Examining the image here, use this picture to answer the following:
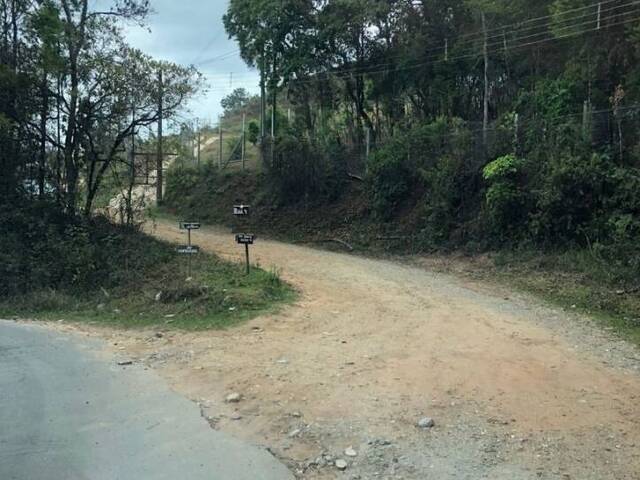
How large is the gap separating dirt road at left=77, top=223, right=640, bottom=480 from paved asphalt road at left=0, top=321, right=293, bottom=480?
0.34 m

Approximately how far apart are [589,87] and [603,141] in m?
3.42

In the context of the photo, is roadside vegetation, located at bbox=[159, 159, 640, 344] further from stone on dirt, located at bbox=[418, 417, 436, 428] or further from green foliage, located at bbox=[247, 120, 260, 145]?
stone on dirt, located at bbox=[418, 417, 436, 428]

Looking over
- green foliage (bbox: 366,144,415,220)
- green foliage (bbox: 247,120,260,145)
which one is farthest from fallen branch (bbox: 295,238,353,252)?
green foliage (bbox: 247,120,260,145)

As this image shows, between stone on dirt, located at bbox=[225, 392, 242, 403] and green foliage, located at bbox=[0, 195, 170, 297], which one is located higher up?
green foliage, located at bbox=[0, 195, 170, 297]

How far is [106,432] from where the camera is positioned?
19.4 feet

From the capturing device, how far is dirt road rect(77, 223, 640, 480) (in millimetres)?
5344

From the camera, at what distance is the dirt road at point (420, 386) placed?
5344 millimetres

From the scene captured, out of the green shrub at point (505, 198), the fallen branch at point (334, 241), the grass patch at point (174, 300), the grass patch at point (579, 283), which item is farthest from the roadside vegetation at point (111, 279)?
the green shrub at point (505, 198)

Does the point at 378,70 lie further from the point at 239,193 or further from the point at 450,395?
the point at 450,395

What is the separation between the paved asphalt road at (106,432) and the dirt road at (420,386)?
338 millimetres

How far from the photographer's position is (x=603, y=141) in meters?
15.7

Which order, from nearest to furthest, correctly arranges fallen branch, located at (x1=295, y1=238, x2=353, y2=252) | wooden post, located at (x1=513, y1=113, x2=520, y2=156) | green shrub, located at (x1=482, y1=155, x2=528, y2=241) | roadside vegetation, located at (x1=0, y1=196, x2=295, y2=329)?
roadside vegetation, located at (x1=0, y1=196, x2=295, y2=329) → green shrub, located at (x1=482, y1=155, x2=528, y2=241) → wooden post, located at (x1=513, y1=113, x2=520, y2=156) → fallen branch, located at (x1=295, y1=238, x2=353, y2=252)

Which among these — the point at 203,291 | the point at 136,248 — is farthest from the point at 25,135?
the point at 203,291

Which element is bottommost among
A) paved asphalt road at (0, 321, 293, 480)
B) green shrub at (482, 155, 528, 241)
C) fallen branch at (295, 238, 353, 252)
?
paved asphalt road at (0, 321, 293, 480)
